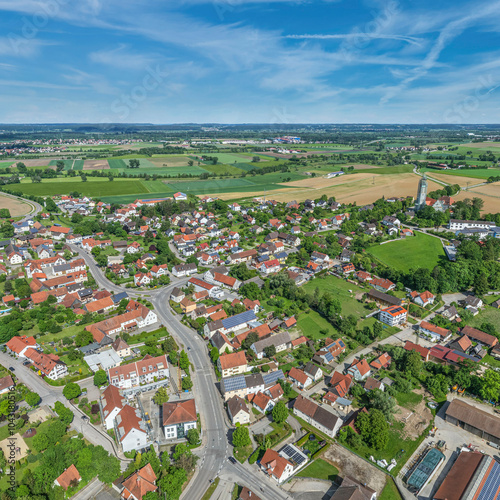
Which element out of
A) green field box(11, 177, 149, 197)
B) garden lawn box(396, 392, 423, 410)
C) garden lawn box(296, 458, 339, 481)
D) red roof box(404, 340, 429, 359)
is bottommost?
garden lawn box(296, 458, 339, 481)

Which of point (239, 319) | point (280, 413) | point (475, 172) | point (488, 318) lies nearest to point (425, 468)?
point (280, 413)

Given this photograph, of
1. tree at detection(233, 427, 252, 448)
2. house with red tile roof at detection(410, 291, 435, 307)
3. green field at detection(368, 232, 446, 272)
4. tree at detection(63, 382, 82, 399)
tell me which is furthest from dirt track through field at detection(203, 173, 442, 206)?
tree at detection(63, 382, 82, 399)

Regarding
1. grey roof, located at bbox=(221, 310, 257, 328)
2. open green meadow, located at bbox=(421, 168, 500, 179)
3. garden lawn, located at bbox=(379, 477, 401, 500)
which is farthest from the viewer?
open green meadow, located at bbox=(421, 168, 500, 179)

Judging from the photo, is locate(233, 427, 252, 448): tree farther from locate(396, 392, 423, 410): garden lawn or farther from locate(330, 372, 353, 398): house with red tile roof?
locate(396, 392, 423, 410): garden lawn

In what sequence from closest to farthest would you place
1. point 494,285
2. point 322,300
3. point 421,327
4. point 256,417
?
point 256,417, point 421,327, point 322,300, point 494,285

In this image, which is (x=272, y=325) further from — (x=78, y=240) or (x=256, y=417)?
(x=78, y=240)

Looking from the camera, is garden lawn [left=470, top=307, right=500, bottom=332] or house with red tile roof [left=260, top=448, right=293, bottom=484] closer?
house with red tile roof [left=260, top=448, right=293, bottom=484]

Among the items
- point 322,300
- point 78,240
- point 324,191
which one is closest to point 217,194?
point 324,191
